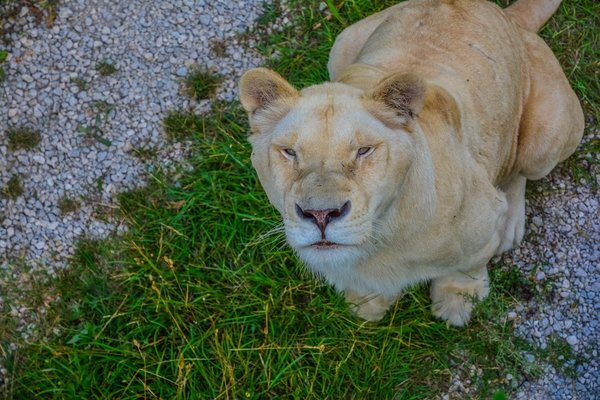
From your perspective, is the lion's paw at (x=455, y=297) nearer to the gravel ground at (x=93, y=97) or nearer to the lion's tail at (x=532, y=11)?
the lion's tail at (x=532, y=11)

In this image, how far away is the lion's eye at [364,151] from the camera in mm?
3297

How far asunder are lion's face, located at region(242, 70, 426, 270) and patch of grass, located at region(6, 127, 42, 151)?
2885 millimetres

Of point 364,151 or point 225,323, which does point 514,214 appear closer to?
point 225,323

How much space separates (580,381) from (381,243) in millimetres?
1970

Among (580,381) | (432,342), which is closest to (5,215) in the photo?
(432,342)

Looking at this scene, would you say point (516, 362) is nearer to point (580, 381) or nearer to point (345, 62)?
point (580, 381)

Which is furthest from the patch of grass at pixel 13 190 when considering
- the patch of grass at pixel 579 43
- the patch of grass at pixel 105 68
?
the patch of grass at pixel 579 43

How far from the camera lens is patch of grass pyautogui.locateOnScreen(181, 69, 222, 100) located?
5887 millimetres

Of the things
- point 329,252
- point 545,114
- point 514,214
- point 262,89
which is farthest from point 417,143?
point 514,214

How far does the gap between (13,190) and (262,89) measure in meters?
2.85

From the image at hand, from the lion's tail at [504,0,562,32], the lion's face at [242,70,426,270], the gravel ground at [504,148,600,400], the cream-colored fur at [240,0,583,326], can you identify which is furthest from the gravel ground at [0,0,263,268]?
the lion's face at [242,70,426,270]

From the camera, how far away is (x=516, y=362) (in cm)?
491

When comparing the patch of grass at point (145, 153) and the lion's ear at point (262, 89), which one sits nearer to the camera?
the lion's ear at point (262, 89)

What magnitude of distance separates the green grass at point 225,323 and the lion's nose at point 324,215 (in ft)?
6.15
